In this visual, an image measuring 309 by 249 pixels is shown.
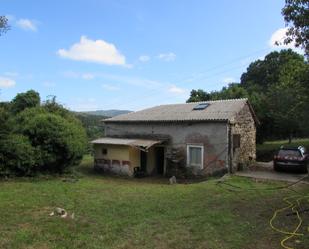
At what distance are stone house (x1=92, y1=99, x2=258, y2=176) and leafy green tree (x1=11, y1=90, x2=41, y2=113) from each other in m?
5.67

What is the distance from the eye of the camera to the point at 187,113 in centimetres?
2306

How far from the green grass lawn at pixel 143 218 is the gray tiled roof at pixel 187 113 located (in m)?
6.77

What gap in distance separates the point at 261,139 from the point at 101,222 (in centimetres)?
3017

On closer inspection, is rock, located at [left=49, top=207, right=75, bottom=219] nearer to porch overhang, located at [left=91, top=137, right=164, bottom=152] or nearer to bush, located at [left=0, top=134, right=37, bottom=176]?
bush, located at [left=0, top=134, right=37, bottom=176]

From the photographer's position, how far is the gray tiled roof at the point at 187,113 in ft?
68.7

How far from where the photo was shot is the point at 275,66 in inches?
2101

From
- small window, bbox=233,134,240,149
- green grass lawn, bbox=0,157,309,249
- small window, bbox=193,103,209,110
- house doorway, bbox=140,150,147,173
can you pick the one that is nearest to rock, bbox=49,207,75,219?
green grass lawn, bbox=0,157,309,249

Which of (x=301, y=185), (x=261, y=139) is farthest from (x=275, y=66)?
(x=301, y=185)

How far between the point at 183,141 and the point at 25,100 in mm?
12045

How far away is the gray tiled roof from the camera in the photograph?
2094cm

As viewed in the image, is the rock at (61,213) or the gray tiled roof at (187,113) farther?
the gray tiled roof at (187,113)

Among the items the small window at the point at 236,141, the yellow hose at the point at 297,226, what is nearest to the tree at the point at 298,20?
the yellow hose at the point at 297,226

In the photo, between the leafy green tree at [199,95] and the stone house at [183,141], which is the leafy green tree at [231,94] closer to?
the leafy green tree at [199,95]

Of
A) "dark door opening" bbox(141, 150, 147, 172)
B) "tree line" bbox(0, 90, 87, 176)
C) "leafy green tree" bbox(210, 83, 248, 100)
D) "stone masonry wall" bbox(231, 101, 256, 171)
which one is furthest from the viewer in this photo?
"leafy green tree" bbox(210, 83, 248, 100)
